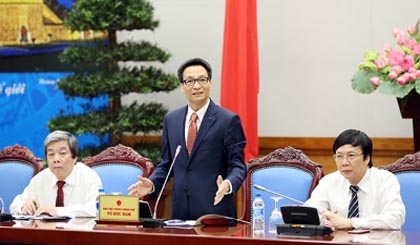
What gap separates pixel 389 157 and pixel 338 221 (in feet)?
8.93

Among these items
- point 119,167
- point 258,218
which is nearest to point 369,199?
point 258,218

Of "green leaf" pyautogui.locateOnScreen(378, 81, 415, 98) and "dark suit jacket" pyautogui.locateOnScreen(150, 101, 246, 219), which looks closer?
"dark suit jacket" pyautogui.locateOnScreen(150, 101, 246, 219)

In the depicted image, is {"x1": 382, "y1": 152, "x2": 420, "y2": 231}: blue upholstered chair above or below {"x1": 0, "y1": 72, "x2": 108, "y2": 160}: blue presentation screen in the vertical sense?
below

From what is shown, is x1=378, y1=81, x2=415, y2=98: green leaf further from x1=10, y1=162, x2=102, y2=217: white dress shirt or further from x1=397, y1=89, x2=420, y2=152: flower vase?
x1=10, y1=162, x2=102, y2=217: white dress shirt

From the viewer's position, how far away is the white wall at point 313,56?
6.40 meters

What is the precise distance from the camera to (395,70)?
16.4 feet

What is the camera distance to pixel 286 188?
4.56 meters

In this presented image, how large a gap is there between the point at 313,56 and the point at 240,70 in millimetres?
911

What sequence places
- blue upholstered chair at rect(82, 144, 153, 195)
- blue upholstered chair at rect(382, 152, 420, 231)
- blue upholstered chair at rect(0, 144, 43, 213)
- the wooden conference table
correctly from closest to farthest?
the wooden conference table < blue upholstered chair at rect(382, 152, 420, 231) < blue upholstered chair at rect(82, 144, 153, 195) < blue upholstered chair at rect(0, 144, 43, 213)

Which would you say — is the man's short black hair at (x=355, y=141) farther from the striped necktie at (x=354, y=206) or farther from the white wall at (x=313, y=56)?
the white wall at (x=313, y=56)

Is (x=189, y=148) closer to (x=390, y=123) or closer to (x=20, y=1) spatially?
(x=390, y=123)

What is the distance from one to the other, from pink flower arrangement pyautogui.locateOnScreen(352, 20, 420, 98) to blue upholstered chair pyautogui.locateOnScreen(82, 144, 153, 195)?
142 cm

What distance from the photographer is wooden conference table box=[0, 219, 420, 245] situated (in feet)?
11.3

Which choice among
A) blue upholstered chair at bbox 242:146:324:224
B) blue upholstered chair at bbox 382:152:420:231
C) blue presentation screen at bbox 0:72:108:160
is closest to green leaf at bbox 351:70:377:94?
blue upholstered chair at bbox 242:146:324:224
